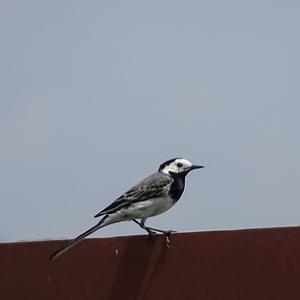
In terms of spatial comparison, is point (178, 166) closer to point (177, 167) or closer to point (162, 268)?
point (177, 167)

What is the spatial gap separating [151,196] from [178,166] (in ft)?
2.40

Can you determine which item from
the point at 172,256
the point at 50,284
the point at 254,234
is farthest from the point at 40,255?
the point at 254,234

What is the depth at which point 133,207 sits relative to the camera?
32.9 ft

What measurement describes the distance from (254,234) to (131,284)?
3.21 ft

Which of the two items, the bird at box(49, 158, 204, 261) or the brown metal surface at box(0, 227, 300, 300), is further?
the bird at box(49, 158, 204, 261)

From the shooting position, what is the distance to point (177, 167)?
35.7 feet

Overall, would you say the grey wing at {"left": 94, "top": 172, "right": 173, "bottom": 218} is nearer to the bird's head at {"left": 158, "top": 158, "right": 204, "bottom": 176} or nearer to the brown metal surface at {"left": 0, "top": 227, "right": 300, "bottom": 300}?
the bird's head at {"left": 158, "top": 158, "right": 204, "bottom": 176}

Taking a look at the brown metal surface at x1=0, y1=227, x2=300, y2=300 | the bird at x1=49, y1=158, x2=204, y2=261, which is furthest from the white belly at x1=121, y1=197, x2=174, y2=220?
the brown metal surface at x1=0, y1=227, x2=300, y2=300

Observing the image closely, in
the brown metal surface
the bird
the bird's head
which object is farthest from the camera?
the bird's head

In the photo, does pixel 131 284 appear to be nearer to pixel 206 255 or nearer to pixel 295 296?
pixel 206 255

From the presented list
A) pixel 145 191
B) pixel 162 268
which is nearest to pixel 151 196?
pixel 145 191

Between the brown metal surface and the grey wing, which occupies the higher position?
the grey wing

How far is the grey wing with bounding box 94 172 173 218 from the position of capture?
32.5 feet

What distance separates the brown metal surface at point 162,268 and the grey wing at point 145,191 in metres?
1.19
